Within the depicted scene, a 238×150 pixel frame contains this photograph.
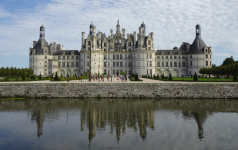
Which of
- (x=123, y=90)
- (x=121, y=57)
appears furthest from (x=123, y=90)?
(x=121, y=57)

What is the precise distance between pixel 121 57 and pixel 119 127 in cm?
5507

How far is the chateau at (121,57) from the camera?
6456 centimetres

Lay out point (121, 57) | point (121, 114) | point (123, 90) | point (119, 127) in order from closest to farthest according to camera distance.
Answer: point (119, 127) → point (121, 114) → point (123, 90) → point (121, 57)

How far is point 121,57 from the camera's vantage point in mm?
69188

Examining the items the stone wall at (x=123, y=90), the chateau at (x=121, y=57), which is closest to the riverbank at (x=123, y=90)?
the stone wall at (x=123, y=90)

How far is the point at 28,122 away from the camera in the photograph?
52.9 ft

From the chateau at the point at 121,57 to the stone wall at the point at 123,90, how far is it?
36365 mm

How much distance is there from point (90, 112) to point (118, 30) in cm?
5825

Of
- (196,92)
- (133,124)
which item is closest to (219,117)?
(133,124)

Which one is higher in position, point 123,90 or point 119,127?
point 123,90

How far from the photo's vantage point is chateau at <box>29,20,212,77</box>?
64562 millimetres

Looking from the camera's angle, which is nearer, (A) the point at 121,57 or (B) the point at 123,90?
(B) the point at 123,90

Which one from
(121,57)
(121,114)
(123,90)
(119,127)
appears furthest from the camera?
(121,57)

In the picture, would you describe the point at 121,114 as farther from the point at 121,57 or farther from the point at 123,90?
the point at 121,57
